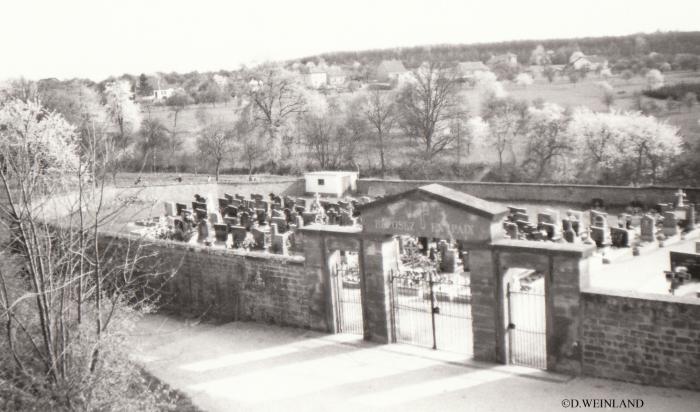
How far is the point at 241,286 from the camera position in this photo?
58.9ft

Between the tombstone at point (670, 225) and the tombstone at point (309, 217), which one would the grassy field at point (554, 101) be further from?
the tombstone at point (309, 217)

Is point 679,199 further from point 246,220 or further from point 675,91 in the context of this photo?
point 675,91

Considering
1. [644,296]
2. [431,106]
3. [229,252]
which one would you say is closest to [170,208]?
[229,252]

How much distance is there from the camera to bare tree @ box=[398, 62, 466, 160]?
172 ft

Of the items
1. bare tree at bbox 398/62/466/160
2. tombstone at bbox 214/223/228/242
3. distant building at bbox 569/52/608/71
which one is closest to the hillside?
distant building at bbox 569/52/608/71

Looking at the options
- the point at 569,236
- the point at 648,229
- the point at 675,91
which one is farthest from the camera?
the point at 675,91

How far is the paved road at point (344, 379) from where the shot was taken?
12.1 meters

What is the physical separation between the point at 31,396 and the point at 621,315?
10.4 metres

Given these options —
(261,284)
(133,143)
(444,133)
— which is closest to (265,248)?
(261,284)

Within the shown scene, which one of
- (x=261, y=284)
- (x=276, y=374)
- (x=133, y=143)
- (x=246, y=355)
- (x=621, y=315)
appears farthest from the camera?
(x=133, y=143)

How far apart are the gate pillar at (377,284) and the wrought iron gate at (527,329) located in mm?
2864

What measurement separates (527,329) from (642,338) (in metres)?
3.56

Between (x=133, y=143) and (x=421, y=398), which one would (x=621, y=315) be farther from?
(x=133, y=143)

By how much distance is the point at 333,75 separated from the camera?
367 ft
